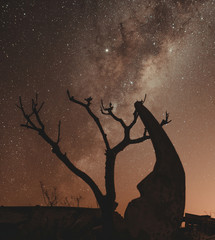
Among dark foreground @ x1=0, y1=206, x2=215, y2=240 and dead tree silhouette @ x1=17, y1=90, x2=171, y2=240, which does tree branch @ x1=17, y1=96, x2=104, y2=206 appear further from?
dark foreground @ x1=0, y1=206, x2=215, y2=240

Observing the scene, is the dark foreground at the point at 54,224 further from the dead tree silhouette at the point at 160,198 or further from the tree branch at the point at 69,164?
the tree branch at the point at 69,164

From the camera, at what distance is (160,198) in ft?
27.5

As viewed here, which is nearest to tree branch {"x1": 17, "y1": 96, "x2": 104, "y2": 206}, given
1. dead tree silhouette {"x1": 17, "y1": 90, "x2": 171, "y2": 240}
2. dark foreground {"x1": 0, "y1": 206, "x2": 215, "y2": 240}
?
dead tree silhouette {"x1": 17, "y1": 90, "x2": 171, "y2": 240}

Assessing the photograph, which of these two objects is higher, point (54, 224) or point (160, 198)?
point (160, 198)

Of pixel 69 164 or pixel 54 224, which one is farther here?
pixel 54 224

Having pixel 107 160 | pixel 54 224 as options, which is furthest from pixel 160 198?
pixel 54 224

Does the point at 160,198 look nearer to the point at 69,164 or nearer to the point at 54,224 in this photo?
the point at 69,164

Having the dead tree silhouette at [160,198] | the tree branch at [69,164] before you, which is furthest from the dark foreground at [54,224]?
the tree branch at [69,164]

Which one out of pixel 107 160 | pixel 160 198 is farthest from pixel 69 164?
pixel 160 198

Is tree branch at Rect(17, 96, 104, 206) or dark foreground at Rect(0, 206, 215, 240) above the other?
tree branch at Rect(17, 96, 104, 206)

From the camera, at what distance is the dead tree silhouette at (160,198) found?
26.3ft

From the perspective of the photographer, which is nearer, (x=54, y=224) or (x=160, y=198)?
(x=160, y=198)

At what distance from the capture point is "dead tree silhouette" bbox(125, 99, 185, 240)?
26.3 feet

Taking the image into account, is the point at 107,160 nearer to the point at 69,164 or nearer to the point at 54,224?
the point at 69,164
